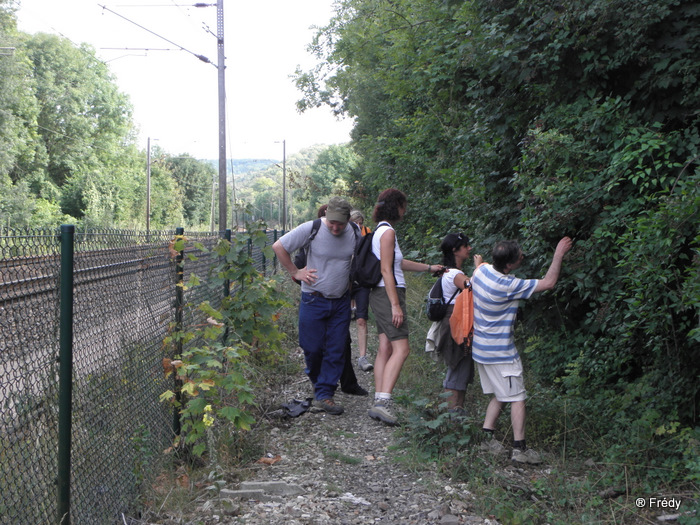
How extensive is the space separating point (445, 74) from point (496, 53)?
1.95 meters

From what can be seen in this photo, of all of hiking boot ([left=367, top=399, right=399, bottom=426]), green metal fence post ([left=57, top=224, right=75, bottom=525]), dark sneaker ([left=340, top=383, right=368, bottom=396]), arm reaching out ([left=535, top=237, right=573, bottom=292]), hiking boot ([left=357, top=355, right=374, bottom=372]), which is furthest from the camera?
hiking boot ([left=357, top=355, right=374, bottom=372])

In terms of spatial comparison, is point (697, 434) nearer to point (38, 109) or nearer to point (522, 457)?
point (522, 457)

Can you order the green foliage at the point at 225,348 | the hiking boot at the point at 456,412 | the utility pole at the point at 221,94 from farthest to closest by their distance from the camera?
the utility pole at the point at 221,94 < the hiking boot at the point at 456,412 < the green foliage at the point at 225,348

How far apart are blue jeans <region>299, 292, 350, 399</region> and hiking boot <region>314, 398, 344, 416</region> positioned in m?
0.04

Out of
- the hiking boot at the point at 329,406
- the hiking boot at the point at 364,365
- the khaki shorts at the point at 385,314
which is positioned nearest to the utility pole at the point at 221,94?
the hiking boot at the point at 364,365

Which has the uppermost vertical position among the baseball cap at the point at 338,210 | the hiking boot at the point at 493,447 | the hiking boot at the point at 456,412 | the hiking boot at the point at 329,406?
the baseball cap at the point at 338,210

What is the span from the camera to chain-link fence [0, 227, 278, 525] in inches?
120

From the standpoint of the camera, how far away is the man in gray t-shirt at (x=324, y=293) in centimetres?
596

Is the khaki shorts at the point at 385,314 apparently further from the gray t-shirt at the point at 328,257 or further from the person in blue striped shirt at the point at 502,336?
the person in blue striped shirt at the point at 502,336

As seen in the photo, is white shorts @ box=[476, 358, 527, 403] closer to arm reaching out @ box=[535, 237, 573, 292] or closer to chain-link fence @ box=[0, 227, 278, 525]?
arm reaching out @ box=[535, 237, 573, 292]

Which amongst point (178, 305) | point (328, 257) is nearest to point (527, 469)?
point (328, 257)

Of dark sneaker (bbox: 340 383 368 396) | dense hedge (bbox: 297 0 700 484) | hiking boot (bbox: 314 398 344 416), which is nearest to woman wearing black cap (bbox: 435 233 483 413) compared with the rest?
dense hedge (bbox: 297 0 700 484)

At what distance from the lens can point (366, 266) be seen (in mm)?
5938

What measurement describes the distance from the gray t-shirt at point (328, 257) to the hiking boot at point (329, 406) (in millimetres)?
992
